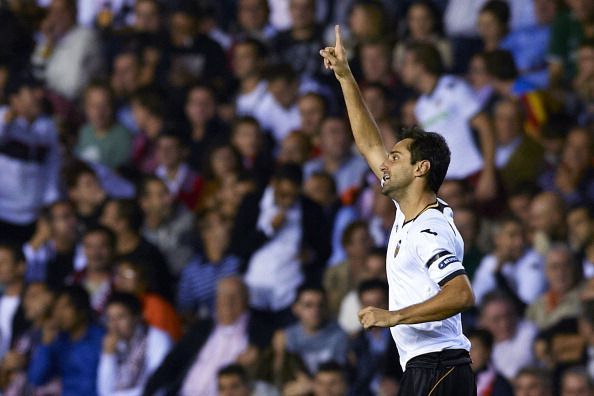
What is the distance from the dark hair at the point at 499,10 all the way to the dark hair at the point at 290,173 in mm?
1966

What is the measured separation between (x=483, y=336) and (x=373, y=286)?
0.96 metres

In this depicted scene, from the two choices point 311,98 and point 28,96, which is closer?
point 311,98

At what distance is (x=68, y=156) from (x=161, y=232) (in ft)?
5.54

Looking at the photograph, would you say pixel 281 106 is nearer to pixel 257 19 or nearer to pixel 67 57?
pixel 257 19

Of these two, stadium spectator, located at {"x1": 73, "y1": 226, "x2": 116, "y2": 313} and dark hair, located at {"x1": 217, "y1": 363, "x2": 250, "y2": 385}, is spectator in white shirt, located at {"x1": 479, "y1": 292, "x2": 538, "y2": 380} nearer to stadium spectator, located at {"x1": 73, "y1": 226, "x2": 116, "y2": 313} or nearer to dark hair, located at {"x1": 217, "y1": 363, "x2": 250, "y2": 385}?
dark hair, located at {"x1": 217, "y1": 363, "x2": 250, "y2": 385}

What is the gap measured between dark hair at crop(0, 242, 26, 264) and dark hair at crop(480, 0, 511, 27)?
401cm

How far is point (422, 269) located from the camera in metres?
6.85

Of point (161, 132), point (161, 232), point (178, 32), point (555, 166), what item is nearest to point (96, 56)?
point (178, 32)

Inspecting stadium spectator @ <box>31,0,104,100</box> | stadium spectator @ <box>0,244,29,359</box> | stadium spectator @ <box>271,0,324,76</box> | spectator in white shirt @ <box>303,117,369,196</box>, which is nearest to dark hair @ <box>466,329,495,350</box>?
spectator in white shirt @ <box>303,117,369,196</box>

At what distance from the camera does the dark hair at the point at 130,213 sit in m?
12.1

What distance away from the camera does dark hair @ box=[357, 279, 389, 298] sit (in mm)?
10297

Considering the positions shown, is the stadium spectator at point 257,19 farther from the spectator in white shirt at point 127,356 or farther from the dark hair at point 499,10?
the spectator in white shirt at point 127,356

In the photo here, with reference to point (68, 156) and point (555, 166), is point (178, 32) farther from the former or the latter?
point (555, 166)

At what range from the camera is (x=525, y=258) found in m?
10.4
